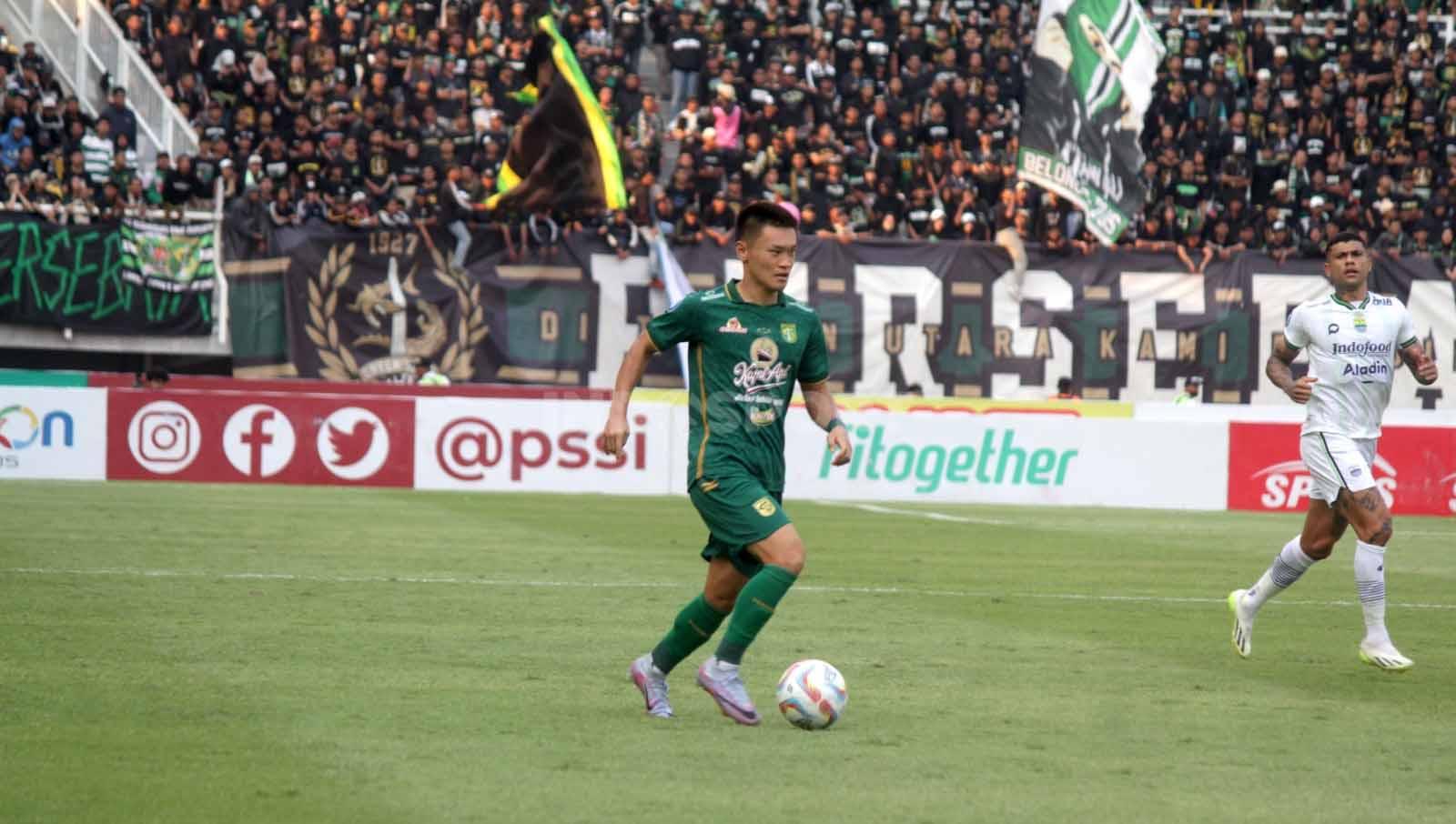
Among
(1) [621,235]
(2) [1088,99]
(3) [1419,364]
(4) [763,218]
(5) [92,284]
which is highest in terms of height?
(2) [1088,99]

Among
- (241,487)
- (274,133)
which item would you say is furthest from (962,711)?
(274,133)

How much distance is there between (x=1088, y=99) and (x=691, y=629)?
69.7 feet

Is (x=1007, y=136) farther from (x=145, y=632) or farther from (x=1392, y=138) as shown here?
(x=145, y=632)

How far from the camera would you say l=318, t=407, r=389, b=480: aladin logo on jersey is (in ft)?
79.5

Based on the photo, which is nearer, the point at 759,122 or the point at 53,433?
the point at 53,433

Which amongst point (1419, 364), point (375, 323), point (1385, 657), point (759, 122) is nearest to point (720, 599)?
point (1385, 657)

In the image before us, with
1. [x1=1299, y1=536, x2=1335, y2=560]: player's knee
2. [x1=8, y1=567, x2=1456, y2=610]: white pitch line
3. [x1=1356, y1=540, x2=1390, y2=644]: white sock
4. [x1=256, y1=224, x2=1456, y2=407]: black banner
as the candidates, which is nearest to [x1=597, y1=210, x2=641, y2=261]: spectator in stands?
[x1=256, y1=224, x2=1456, y2=407]: black banner

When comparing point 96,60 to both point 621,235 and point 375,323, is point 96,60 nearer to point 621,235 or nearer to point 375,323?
point 375,323

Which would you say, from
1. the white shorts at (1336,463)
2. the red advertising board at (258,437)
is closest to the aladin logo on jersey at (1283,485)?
the red advertising board at (258,437)

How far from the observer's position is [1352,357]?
10766 mm

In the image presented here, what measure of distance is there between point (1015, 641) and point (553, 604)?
115 inches

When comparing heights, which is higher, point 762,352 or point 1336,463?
point 762,352

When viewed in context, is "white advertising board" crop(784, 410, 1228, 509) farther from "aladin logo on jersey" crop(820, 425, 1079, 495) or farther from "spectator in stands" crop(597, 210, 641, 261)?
"spectator in stands" crop(597, 210, 641, 261)

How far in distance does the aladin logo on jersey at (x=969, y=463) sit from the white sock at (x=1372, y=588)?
14329 millimetres
